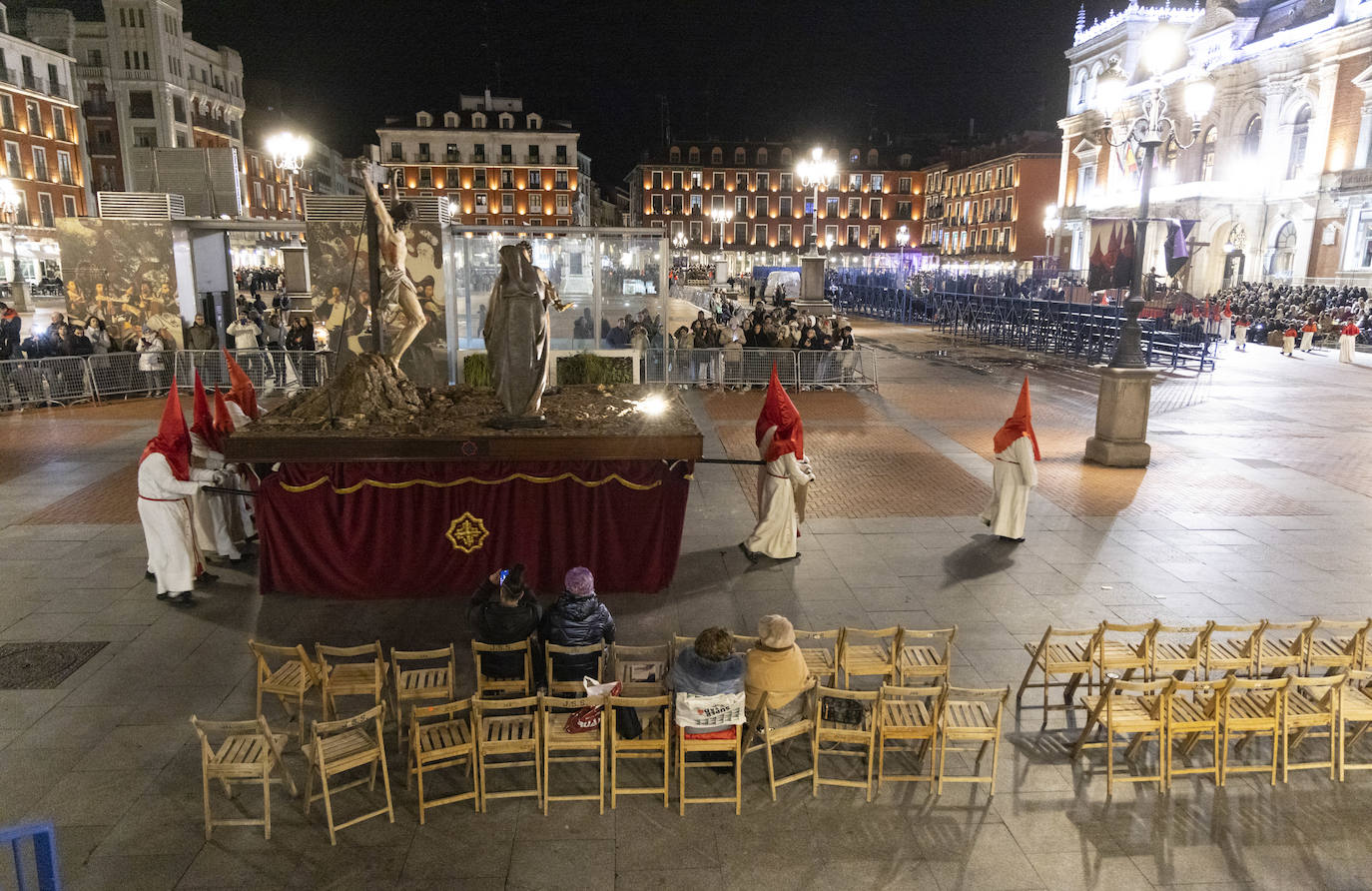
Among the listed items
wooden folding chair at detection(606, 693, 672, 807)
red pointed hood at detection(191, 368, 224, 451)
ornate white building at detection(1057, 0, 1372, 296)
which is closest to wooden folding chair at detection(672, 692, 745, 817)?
wooden folding chair at detection(606, 693, 672, 807)

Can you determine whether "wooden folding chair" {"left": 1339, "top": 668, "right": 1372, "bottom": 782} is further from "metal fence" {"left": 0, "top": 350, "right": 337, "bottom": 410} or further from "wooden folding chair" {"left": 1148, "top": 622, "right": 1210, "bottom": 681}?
"metal fence" {"left": 0, "top": 350, "right": 337, "bottom": 410}

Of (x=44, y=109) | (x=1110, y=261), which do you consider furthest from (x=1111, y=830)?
(x=44, y=109)

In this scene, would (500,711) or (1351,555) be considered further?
(1351,555)

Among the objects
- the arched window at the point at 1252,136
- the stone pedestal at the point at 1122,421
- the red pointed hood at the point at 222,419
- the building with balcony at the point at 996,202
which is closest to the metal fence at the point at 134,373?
the red pointed hood at the point at 222,419

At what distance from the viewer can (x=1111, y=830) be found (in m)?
4.91

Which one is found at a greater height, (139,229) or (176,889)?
(139,229)

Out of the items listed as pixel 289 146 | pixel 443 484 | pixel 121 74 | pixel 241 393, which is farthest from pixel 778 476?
pixel 121 74

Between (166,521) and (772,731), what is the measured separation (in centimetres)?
595

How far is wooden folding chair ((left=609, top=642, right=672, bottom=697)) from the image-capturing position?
17.9 ft

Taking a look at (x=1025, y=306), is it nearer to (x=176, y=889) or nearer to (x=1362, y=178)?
(x=1362, y=178)

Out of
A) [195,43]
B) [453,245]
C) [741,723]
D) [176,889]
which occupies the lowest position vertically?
[176,889]

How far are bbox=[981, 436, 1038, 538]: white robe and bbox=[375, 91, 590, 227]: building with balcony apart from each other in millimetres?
68828

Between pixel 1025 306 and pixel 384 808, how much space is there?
29193mm

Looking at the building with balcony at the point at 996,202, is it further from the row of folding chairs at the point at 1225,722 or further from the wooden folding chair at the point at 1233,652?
the row of folding chairs at the point at 1225,722
